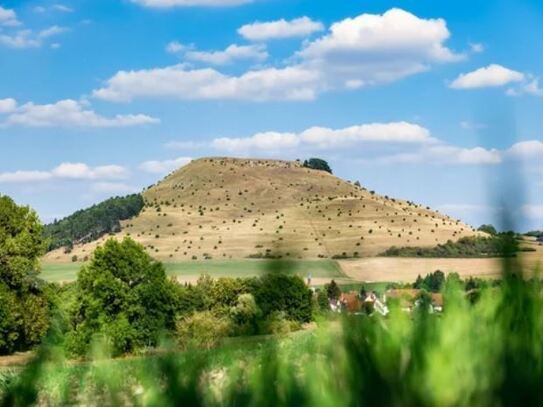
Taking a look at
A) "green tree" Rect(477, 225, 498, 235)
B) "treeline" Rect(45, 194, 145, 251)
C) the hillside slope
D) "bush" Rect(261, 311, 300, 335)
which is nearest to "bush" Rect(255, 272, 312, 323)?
"bush" Rect(261, 311, 300, 335)

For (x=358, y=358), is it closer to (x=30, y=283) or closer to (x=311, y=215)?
(x=311, y=215)

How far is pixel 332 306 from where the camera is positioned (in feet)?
6.97

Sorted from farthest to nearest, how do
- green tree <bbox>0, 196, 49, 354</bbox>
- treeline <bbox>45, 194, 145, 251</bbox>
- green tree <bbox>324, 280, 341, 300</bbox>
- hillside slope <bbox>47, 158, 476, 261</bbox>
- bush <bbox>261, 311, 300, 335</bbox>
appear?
treeline <bbox>45, 194, 145, 251</bbox> < hillside slope <bbox>47, 158, 476, 261</bbox> < green tree <bbox>0, 196, 49, 354</bbox> < green tree <bbox>324, 280, 341, 300</bbox> < bush <bbox>261, 311, 300, 335</bbox>

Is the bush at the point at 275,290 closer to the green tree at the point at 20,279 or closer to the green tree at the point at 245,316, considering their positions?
the green tree at the point at 245,316

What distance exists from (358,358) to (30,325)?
59408 mm

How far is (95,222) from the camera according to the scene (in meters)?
169

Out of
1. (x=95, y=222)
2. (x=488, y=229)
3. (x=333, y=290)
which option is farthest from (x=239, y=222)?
(x=488, y=229)

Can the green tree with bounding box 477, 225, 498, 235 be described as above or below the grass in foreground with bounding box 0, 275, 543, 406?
above

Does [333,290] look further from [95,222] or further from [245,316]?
[95,222]

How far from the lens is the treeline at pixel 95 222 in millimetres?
165750

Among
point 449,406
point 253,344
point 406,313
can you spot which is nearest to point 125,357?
point 253,344

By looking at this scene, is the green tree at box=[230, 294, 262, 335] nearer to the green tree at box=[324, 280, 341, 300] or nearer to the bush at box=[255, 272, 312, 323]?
the bush at box=[255, 272, 312, 323]

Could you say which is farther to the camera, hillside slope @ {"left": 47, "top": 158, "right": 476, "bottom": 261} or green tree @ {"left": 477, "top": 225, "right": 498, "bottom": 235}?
hillside slope @ {"left": 47, "top": 158, "right": 476, "bottom": 261}

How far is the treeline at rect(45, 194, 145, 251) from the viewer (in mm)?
165750
